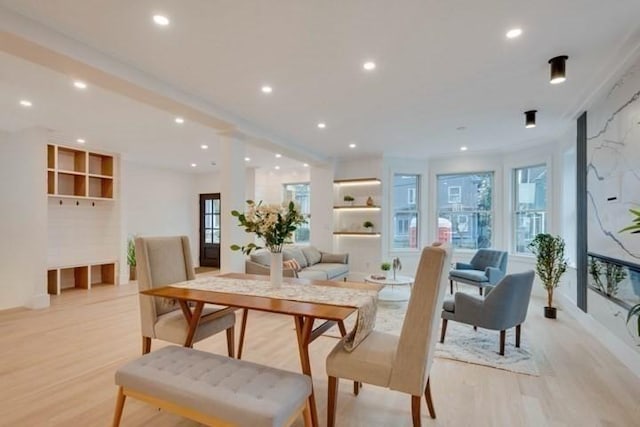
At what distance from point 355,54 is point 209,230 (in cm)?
755

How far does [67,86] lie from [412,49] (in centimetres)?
342

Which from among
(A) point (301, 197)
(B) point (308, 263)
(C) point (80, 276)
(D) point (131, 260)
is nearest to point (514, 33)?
(B) point (308, 263)

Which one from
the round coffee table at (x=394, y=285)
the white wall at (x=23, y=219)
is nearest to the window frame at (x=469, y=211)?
the round coffee table at (x=394, y=285)

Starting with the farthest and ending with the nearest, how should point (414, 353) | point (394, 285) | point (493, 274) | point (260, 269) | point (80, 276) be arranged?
point (80, 276)
point (493, 274)
point (394, 285)
point (260, 269)
point (414, 353)

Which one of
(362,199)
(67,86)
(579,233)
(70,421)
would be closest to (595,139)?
(579,233)

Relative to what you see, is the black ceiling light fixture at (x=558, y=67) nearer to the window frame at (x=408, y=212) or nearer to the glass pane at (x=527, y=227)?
the glass pane at (x=527, y=227)

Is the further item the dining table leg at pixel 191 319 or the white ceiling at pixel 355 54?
the dining table leg at pixel 191 319

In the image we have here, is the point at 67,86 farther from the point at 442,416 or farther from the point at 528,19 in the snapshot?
the point at 442,416

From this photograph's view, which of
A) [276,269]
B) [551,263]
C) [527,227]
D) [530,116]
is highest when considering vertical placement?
[530,116]

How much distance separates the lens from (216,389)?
1.65 m

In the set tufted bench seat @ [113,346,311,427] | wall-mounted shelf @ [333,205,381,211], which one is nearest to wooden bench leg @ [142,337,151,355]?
tufted bench seat @ [113,346,311,427]

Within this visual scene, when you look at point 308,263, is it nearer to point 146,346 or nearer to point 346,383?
point 346,383

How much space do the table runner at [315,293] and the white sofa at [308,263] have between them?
5.86 ft

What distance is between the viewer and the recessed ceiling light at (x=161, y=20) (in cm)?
218
